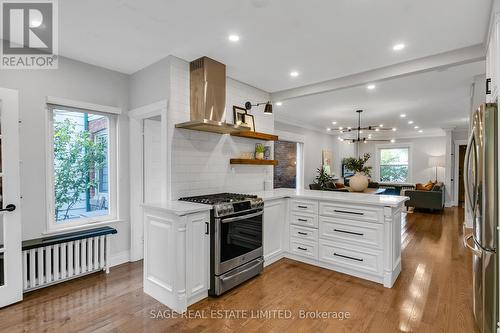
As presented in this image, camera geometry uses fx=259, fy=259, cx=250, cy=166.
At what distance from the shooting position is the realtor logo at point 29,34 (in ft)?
7.19

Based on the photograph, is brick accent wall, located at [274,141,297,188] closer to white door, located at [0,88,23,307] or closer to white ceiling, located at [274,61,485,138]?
white ceiling, located at [274,61,485,138]

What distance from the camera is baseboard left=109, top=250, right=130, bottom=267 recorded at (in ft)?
11.4

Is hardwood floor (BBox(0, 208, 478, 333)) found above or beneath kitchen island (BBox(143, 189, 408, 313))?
beneath

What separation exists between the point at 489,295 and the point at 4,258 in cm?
413

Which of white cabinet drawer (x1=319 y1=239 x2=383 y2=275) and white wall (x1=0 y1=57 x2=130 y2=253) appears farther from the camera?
white cabinet drawer (x1=319 y1=239 x2=383 y2=275)

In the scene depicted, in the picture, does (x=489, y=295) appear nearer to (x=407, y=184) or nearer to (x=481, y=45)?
(x=481, y=45)

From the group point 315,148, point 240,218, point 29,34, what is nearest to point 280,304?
point 240,218

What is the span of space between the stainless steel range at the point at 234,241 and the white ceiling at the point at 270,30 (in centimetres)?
172

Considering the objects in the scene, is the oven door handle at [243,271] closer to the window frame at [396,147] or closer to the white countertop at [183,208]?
the white countertop at [183,208]

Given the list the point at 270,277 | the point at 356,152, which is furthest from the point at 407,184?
the point at 270,277

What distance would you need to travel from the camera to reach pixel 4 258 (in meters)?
2.47

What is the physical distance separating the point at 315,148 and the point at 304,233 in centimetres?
555

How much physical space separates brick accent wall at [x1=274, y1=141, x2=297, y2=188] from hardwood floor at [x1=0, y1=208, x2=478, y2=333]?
3820mm

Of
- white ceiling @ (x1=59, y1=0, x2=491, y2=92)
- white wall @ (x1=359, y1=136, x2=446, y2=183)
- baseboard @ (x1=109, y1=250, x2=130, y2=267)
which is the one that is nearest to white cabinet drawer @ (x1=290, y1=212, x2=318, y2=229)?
white ceiling @ (x1=59, y1=0, x2=491, y2=92)
